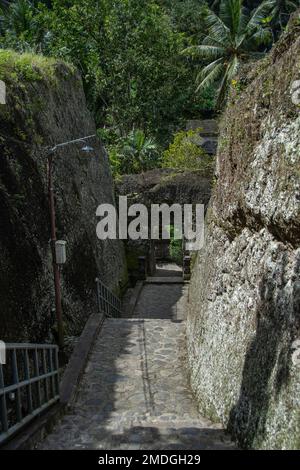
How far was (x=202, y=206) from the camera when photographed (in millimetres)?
20938

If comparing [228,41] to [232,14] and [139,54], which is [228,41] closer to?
[232,14]

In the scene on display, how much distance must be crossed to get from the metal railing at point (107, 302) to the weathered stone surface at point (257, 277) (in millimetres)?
4750

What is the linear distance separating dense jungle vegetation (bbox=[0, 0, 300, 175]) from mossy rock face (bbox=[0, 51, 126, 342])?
32.3 feet

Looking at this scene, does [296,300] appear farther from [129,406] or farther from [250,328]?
[129,406]

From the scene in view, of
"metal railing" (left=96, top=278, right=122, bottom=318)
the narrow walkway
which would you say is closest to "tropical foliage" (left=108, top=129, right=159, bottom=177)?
"metal railing" (left=96, top=278, right=122, bottom=318)

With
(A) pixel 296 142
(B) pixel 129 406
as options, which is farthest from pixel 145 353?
(A) pixel 296 142

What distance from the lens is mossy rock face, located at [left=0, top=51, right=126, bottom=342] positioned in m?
8.83

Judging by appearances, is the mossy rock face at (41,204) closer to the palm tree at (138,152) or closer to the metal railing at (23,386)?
the metal railing at (23,386)

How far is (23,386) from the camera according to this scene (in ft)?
19.5

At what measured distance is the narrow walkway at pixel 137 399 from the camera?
19.0 ft

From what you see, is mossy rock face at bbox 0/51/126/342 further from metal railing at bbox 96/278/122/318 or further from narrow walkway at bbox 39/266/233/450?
narrow walkway at bbox 39/266/233/450

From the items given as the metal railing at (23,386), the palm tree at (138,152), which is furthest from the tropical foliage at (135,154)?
the metal railing at (23,386)

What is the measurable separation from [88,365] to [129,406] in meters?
1.85
